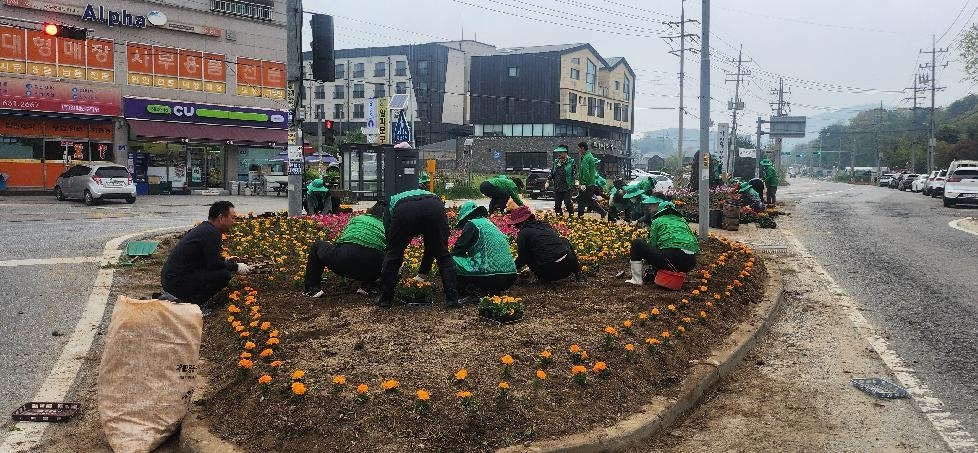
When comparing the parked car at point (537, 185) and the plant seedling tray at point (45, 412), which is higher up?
the parked car at point (537, 185)

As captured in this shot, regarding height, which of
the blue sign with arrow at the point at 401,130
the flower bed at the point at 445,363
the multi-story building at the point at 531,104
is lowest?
the flower bed at the point at 445,363

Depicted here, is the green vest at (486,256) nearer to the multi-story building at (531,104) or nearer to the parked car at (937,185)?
the parked car at (937,185)

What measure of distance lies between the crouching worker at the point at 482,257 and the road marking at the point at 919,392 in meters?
3.48

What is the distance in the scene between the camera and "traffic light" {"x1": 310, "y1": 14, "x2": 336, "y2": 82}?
16.1 metres

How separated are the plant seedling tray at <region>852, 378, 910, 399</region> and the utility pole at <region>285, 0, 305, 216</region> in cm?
1195

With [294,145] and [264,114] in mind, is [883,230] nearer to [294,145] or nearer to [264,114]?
[294,145]

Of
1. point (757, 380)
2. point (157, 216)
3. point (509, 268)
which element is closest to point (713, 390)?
point (757, 380)

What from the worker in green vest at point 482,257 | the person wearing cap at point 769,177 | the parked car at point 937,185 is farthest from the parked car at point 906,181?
the worker in green vest at point 482,257

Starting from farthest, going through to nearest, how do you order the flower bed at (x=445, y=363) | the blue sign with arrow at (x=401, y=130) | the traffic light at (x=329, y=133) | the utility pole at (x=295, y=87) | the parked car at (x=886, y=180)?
the parked car at (x=886, y=180) < the blue sign with arrow at (x=401, y=130) < the traffic light at (x=329, y=133) < the utility pole at (x=295, y=87) < the flower bed at (x=445, y=363)

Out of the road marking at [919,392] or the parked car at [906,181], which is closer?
the road marking at [919,392]

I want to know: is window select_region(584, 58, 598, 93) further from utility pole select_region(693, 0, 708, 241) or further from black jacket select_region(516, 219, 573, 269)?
black jacket select_region(516, 219, 573, 269)

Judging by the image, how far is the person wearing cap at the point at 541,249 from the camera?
8.02 metres

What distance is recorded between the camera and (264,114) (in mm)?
36500

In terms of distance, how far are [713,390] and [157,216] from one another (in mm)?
17624
